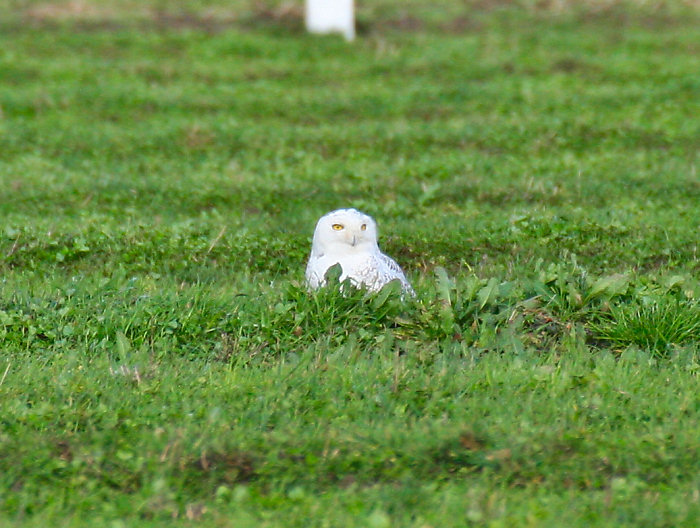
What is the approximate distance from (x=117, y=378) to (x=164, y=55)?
31.0 ft

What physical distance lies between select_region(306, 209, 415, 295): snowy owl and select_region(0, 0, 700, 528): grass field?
324 mm

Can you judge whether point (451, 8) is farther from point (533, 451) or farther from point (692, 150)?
point (533, 451)

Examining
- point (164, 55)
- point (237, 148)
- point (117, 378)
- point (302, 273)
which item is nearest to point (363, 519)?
point (117, 378)

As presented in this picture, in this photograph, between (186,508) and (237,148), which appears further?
(237,148)

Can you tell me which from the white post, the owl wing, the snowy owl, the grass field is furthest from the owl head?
the white post

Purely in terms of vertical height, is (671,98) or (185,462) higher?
(671,98)

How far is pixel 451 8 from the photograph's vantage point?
1648 centimetres

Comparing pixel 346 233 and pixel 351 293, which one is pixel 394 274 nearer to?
pixel 346 233

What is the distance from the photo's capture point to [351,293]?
5.82m

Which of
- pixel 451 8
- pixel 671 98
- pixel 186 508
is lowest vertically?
pixel 186 508

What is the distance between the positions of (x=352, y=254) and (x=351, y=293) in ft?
1.63

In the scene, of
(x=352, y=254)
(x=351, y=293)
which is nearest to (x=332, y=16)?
(x=352, y=254)

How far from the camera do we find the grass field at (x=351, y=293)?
4168 mm

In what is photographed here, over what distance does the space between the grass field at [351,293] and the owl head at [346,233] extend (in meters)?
0.53
